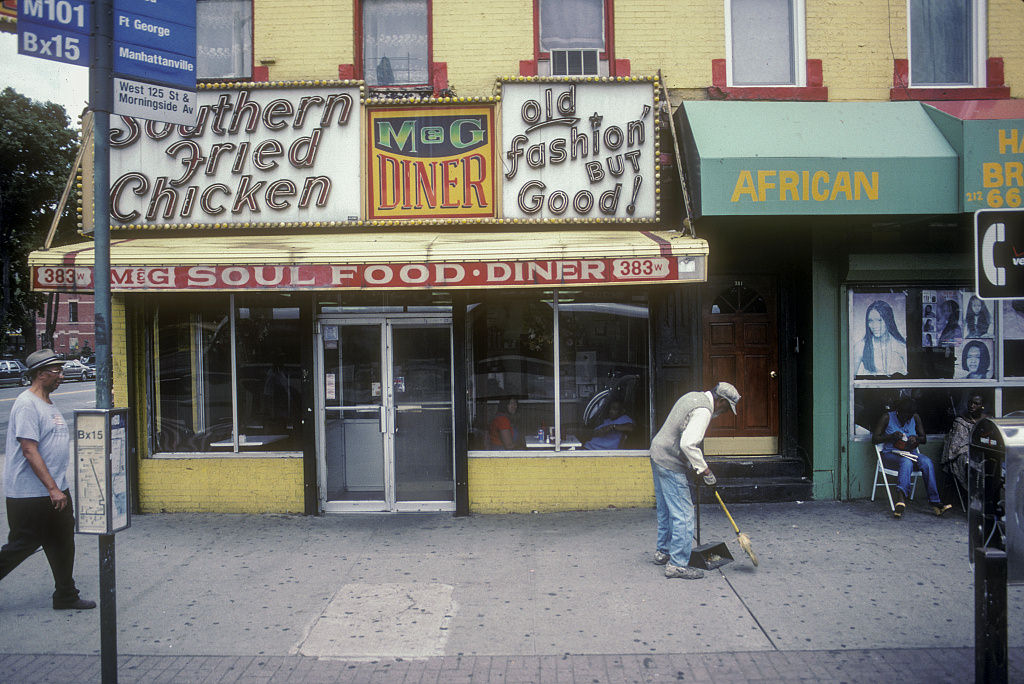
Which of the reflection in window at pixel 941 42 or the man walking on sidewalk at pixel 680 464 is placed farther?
the reflection in window at pixel 941 42

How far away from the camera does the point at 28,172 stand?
108ft

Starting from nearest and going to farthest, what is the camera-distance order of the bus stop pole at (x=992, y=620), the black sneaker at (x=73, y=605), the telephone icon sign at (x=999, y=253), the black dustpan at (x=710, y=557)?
the bus stop pole at (x=992, y=620), the telephone icon sign at (x=999, y=253), the black sneaker at (x=73, y=605), the black dustpan at (x=710, y=557)

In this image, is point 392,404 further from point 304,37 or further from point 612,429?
point 304,37

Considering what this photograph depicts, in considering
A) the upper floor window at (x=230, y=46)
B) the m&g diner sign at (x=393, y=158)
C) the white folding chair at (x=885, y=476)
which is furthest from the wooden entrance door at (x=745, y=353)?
the upper floor window at (x=230, y=46)

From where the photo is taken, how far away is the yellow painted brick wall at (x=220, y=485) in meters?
8.38

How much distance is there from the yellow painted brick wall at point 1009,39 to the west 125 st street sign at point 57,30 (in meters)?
9.14

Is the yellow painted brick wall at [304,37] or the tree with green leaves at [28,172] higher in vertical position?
the tree with green leaves at [28,172]

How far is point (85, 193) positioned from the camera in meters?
8.27

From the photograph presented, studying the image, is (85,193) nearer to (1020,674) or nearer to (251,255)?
(251,255)

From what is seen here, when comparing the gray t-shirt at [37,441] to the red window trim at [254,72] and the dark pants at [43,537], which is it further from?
the red window trim at [254,72]

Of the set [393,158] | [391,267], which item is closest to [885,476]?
[391,267]

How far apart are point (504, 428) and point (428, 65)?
4280 millimetres

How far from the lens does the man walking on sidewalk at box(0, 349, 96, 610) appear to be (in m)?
5.32

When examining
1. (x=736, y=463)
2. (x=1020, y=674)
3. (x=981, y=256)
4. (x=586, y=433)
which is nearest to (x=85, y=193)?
(x=586, y=433)
